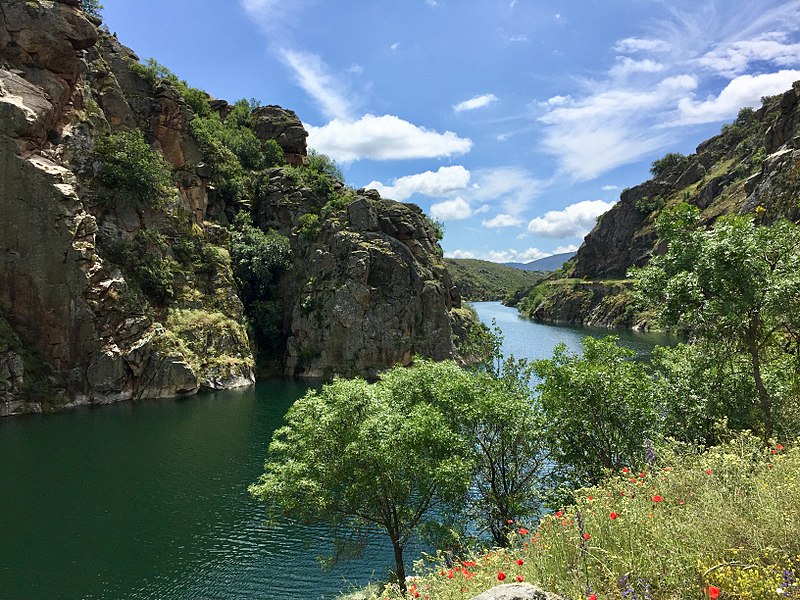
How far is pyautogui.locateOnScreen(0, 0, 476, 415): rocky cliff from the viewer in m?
50.6

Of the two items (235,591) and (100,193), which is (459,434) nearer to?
(235,591)

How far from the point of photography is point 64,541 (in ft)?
73.5

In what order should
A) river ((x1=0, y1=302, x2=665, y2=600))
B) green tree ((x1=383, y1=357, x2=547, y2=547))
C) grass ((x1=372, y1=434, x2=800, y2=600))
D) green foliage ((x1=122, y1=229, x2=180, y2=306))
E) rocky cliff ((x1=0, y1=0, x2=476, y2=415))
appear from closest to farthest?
grass ((x1=372, y1=434, x2=800, y2=600)) < green tree ((x1=383, y1=357, x2=547, y2=547)) < river ((x1=0, y1=302, x2=665, y2=600)) < rocky cliff ((x1=0, y1=0, x2=476, y2=415)) < green foliage ((x1=122, y1=229, x2=180, y2=306))

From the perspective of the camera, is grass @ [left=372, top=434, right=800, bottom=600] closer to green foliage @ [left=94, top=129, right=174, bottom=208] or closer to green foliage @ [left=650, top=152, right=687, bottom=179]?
green foliage @ [left=94, top=129, right=174, bottom=208]

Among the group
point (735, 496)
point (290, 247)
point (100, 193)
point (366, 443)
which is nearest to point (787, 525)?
point (735, 496)

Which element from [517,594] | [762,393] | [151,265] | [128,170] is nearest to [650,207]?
[151,265]

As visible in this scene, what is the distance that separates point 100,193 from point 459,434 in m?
58.8

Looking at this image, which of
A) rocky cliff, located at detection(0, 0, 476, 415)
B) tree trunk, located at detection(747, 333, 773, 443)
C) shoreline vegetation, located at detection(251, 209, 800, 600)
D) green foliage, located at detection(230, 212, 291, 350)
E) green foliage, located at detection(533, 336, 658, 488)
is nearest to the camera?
shoreline vegetation, located at detection(251, 209, 800, 600)

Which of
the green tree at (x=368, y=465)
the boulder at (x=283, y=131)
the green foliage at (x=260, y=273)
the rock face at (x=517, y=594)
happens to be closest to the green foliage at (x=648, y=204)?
the boulder at (x=283, y=131)

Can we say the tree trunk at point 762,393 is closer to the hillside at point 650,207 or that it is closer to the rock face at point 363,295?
the rock face at point 363,295

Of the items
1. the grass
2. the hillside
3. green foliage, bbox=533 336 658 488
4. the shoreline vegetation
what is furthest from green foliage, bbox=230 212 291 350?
→ the hillside

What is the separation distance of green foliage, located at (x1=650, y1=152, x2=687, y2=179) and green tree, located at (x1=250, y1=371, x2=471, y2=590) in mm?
183519

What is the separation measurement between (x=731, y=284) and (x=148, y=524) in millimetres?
28094

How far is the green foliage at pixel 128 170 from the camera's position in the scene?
190 ft
